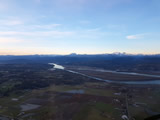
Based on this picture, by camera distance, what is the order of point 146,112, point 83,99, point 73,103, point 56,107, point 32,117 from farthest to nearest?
1. point 83,99
2. point 73,103
3. point 56,107
4. point 146,112
5. point 32,117

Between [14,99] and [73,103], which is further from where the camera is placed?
[14,99]

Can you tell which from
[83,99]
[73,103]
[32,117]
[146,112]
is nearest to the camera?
[32,117]

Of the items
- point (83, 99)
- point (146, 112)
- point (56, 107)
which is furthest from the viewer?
point (83, 99)

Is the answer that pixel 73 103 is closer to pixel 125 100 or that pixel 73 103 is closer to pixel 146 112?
pixel 125 100

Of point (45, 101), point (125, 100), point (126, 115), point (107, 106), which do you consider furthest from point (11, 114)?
point (125, 100)

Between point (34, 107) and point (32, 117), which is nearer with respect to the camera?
point (32, 117)

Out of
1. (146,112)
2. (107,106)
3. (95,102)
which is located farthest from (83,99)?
(146,112)

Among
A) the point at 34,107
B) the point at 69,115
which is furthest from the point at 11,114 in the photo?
the point at 69,115

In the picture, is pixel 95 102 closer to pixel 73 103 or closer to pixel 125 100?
pixel 73 103
